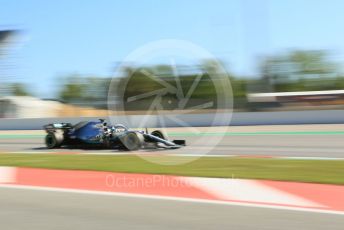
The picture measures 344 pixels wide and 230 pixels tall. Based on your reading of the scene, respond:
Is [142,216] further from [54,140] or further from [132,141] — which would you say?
[54,140]

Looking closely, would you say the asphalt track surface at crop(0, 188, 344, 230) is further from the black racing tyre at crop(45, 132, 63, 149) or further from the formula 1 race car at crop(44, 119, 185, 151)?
the black racing tyre at crop(45, 132, 63, 149)

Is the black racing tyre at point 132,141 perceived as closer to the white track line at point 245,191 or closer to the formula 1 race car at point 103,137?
the formula 1 race car at point 103,137

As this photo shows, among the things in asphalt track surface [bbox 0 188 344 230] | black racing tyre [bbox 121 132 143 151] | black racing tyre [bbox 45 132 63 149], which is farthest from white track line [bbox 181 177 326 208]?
black racing tyre [bbox 45 132 63 149]

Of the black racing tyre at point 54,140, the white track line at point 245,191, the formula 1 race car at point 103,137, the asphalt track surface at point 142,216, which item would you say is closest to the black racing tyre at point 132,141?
the formula 1 race car at point 103,137

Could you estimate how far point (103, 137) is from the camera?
14445mm

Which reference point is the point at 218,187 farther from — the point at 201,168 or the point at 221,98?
the point at 221,98

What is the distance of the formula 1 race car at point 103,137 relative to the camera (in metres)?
13.7

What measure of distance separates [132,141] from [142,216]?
26.0 feet

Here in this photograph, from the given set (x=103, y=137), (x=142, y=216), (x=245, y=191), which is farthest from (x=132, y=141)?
(x=142, y=216)

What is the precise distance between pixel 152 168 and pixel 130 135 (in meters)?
3.66

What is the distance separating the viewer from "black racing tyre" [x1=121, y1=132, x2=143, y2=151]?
1359 cm

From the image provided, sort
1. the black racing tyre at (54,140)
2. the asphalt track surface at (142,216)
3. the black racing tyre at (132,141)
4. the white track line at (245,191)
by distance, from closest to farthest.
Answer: the asphalt track surface at (142,216) < the white track line at (245,191) < the black racing tyre at (132,141) < the black racing tyre at (54,140)

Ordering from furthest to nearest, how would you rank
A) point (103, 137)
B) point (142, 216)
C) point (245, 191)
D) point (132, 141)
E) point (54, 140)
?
1. point (54, 140)
2. point (103, 137)
3. point (132, 141)
4. point (245, 191)
5. point (142, 216)

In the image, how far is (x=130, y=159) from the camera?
11836mm
